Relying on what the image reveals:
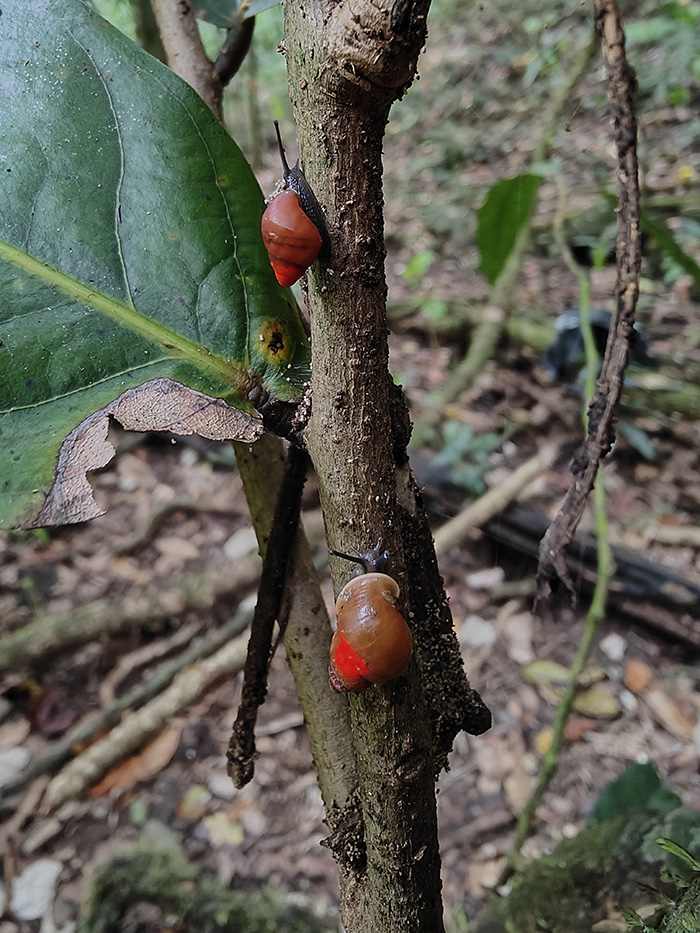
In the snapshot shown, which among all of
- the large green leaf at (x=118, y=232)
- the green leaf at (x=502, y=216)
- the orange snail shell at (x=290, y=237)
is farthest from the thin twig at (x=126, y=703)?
the orange snail shell at (x=290, y=237)

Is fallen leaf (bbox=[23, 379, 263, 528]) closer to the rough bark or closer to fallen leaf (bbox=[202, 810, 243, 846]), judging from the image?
the rough bark

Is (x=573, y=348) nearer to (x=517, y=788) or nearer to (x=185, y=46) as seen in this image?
(x=517, y=788)

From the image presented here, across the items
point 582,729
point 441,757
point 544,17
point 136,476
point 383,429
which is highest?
point 544,17

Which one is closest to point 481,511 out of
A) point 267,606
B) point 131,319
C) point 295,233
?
point 267,606

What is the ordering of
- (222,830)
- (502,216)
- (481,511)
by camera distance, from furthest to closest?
(481,511), (502,216), (222,830)

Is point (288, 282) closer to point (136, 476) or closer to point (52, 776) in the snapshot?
point (52, 776)

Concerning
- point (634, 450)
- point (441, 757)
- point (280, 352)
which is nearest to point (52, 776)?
point (441, 757)
